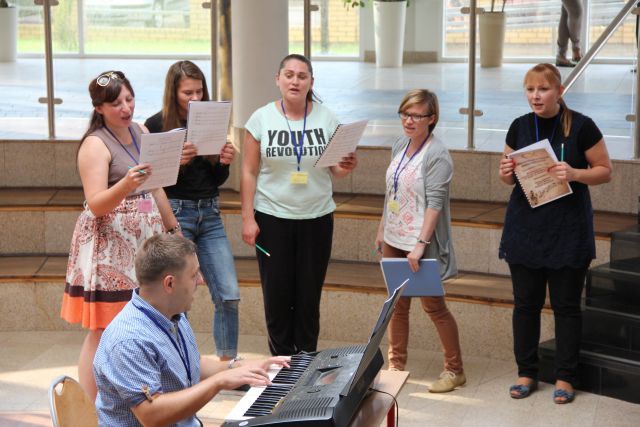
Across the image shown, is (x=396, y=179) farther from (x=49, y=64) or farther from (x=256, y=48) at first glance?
(x=49, y=64)

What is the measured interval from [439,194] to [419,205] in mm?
125

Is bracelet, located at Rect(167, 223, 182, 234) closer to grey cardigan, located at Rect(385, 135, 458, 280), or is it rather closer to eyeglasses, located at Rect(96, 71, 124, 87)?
eyeglasses, located at Rect(96, 71, 124, 87)

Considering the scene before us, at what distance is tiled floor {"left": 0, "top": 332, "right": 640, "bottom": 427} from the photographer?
4816 mm

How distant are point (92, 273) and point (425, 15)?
356 centimetres

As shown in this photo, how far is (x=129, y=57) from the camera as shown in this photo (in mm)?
7410

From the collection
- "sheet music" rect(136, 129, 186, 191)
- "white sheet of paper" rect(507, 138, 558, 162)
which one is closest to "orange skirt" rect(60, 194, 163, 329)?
"sheet music" rect(136, 129, 186, 191)

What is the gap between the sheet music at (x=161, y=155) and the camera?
4070 mm

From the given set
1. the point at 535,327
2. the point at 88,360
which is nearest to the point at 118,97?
the point at 88,360

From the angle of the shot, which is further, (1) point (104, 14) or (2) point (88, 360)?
(1) point (104, 14)

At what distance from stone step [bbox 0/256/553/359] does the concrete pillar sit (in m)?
1.16

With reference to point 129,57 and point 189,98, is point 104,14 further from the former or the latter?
point 189,98

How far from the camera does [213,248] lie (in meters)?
4.91

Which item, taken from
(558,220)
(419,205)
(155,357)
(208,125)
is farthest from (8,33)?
(155,357)

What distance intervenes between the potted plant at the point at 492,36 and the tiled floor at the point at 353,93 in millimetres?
67
